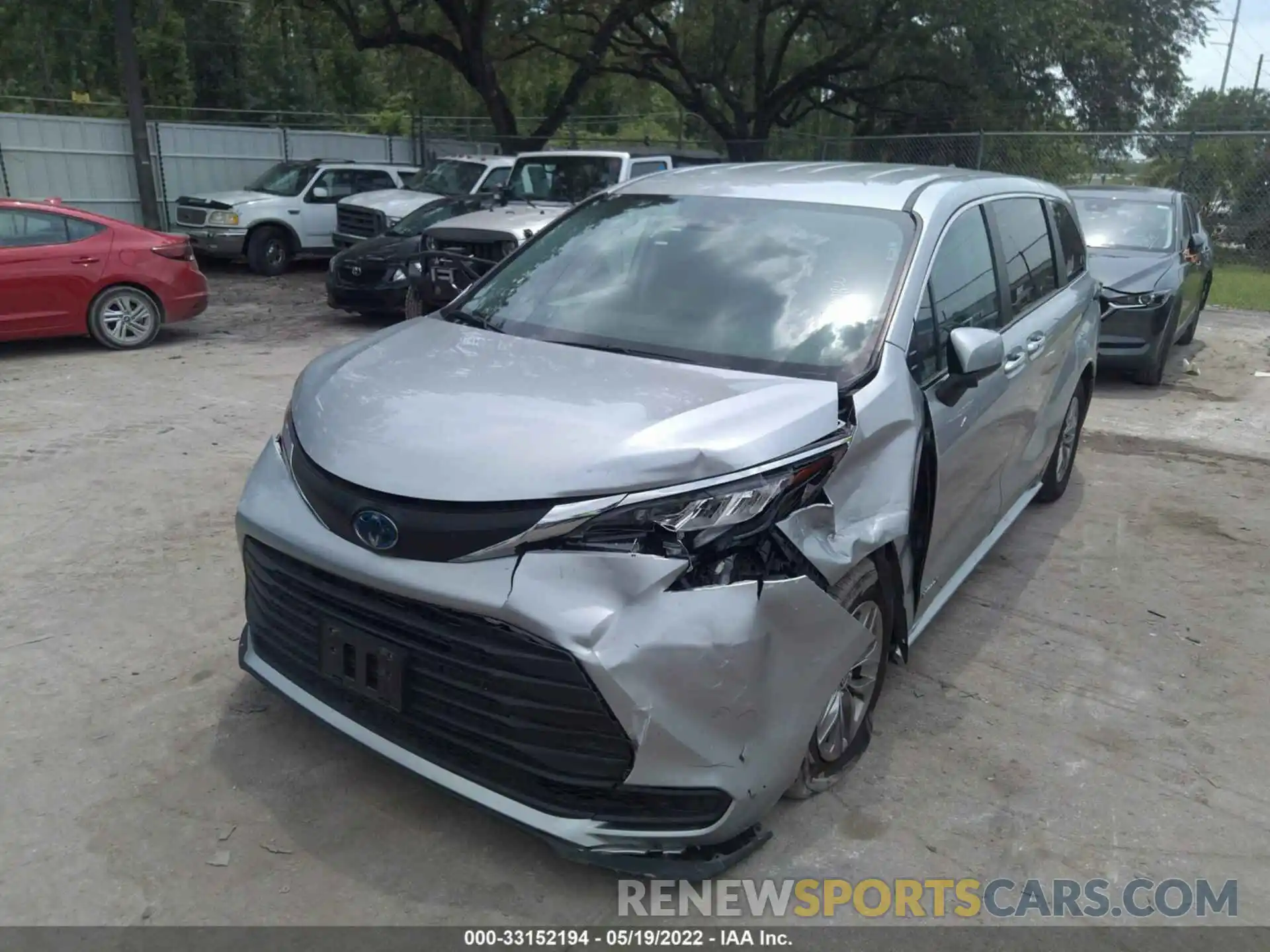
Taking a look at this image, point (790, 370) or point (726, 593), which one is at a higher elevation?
point (790, 370)

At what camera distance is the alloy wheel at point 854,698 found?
3115mm

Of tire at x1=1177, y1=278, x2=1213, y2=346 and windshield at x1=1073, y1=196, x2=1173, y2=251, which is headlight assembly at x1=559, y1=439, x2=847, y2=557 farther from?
tire at x1=1177, y1=278, x2=1213, y2=346

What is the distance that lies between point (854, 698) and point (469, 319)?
2.00 m

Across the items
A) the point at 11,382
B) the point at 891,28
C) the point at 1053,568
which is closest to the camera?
the point at 1053,568

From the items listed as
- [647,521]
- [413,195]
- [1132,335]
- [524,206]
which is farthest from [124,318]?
[1132,335]

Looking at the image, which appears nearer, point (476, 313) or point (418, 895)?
point (418, 895)

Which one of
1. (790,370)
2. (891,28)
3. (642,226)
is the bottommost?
(790,370)

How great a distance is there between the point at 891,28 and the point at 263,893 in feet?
72.4

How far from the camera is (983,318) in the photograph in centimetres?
412

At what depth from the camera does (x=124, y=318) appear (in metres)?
9.90

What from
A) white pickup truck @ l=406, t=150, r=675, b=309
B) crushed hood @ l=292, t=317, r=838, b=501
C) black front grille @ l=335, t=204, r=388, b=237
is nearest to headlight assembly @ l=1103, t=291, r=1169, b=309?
white pickup truck @ l=406, t=150, r=675, b=309

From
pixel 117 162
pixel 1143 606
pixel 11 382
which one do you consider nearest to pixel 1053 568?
pixel 1143 606

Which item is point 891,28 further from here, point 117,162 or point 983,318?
point 983,318

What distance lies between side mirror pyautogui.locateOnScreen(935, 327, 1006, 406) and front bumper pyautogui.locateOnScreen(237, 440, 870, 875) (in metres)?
1.14
